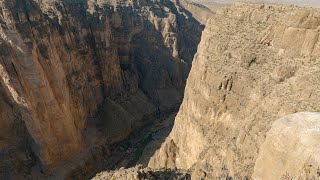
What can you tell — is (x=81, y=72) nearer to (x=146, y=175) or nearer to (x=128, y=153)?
(x=128, y=153)

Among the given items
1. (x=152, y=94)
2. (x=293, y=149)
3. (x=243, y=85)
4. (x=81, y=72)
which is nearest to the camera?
(x=293, y=149)

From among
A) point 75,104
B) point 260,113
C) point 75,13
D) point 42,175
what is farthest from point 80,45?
point 260,113

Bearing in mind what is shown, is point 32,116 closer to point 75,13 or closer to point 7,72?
point 7,72

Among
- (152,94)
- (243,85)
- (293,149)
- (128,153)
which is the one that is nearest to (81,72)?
(128,153)

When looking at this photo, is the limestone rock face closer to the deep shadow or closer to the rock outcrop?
the rock outcrop

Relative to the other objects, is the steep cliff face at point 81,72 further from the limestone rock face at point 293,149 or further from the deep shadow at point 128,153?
the limestone rock face at point 293,149

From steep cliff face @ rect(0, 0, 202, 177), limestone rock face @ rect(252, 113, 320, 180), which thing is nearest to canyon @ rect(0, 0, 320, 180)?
limestone rock face @ rect(252, 113, 320, 180)
